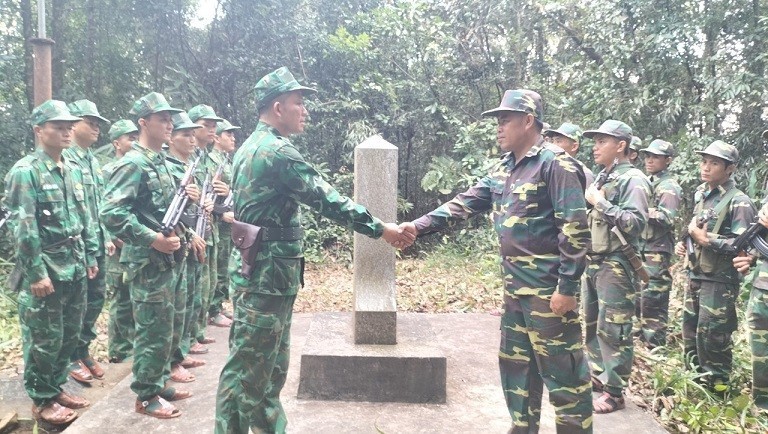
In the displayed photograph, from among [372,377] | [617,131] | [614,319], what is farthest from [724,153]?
[372,377]

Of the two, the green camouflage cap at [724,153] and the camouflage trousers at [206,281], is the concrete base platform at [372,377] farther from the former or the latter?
the green camouflage cap at [724,153]

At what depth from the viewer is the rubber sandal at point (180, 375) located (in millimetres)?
4371

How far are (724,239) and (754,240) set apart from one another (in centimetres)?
35

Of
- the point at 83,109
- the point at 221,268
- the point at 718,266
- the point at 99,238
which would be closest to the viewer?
the point at 718,266

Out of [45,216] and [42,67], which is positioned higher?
[42,67]

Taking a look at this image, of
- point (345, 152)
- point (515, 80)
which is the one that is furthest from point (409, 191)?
point (515, 80)

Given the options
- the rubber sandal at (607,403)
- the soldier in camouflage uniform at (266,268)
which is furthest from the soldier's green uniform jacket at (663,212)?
the soldier in camouflage uniform at (266,268)

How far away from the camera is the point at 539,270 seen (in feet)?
9.64

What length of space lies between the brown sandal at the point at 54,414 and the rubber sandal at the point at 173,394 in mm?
611

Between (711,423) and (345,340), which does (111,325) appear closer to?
(345,340)

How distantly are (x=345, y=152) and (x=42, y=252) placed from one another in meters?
8.10

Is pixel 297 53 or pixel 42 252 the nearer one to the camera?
pixel 42 252

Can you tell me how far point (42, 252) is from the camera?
12.3 ft

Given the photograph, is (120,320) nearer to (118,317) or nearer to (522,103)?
(118,317)
